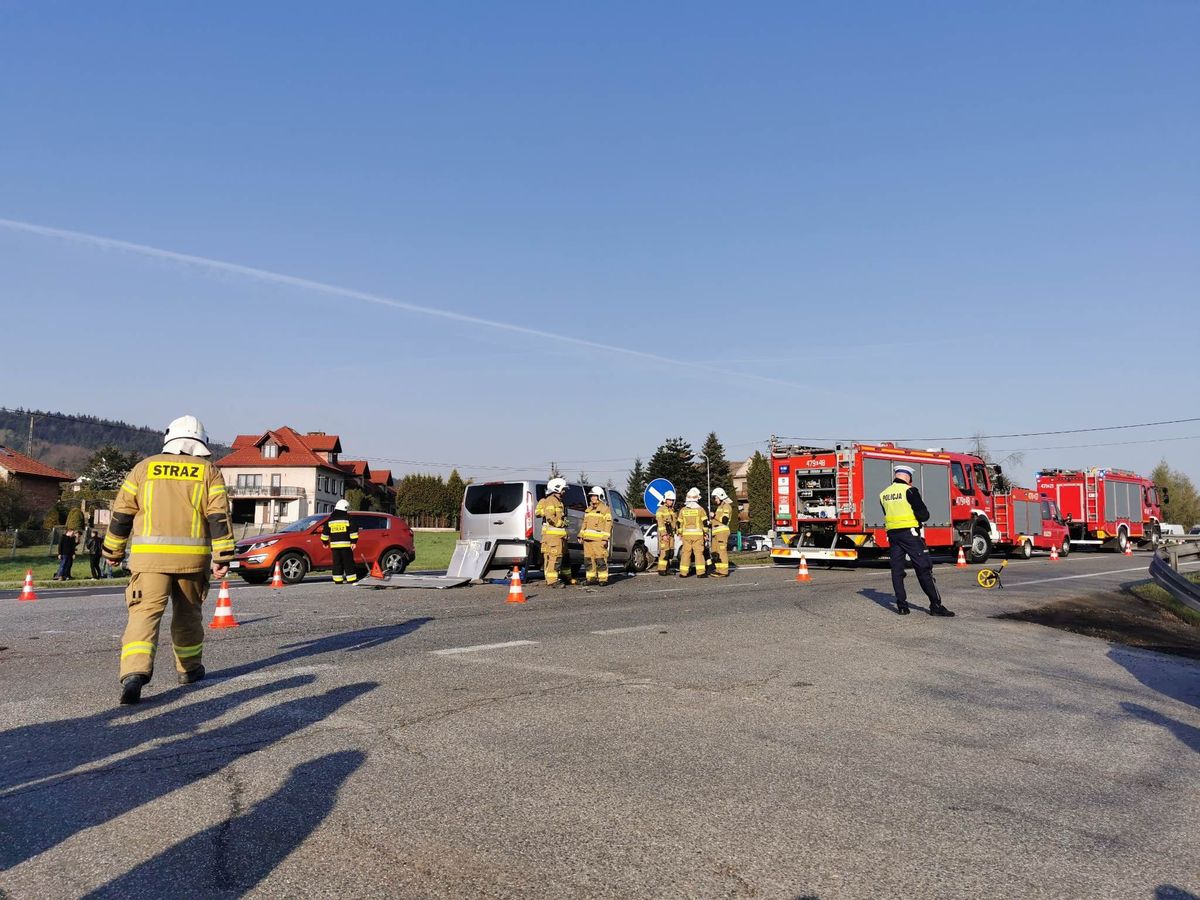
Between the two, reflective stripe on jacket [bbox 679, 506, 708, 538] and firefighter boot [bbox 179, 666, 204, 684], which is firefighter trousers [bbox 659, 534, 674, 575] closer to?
reflective stripe on jacket [bbox 679, 506, 708, 538]

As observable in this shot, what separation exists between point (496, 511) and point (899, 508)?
306 inches

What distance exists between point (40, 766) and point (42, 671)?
3.01 metres

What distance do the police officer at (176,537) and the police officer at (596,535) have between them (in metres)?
10.3

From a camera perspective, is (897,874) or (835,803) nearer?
(897,874)

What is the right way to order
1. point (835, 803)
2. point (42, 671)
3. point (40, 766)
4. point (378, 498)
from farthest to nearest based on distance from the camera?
1. point (378, 498)
2. point (42, 671)
3. point (40, 766)
4. point (835, 803)

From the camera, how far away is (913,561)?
12.0m

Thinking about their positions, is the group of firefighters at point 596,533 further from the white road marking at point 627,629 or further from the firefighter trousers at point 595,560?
the white road marking at point 627,629

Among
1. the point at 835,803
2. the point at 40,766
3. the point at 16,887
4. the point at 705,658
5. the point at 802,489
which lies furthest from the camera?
the point at 802,489

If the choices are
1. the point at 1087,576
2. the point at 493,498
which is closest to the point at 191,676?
the point at 493,498

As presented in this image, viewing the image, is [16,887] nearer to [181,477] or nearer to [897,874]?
[897,874]

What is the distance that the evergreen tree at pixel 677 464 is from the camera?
9700 cm

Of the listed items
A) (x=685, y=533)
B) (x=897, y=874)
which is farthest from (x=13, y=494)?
(x=897, y=874)

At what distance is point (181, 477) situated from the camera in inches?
258

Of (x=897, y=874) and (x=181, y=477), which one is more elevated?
(x=181, y=477)
